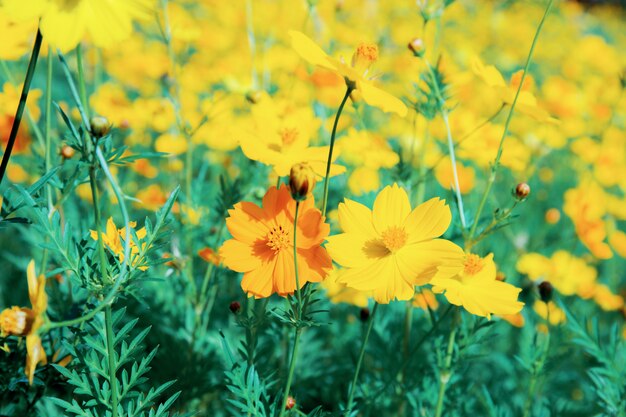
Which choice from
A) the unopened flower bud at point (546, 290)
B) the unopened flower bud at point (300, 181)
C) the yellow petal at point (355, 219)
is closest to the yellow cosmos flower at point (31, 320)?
the unopened flower bud at point (300, 181)

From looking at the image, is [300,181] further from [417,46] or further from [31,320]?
[417,46]

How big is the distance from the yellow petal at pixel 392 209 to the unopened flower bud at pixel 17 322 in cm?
51

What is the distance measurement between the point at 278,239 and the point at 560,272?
127cm

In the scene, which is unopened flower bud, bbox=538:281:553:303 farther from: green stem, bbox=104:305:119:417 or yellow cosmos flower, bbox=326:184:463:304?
green stem, bbox=104:305:119:417

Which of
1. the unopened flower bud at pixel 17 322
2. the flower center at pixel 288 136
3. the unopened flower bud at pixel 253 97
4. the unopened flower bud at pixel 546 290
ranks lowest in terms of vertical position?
the unopened flower bud at pixel 546 290

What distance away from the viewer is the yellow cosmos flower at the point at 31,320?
59 centimetres

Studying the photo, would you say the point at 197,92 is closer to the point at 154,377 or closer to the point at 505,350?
the point at 154,377

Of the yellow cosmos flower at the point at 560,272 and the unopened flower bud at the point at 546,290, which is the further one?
the yellow cosmos flower at the point at 560,272

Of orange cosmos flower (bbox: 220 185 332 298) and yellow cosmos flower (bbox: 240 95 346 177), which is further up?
yellow cosmos flower (bbox: 240 95 346 177)

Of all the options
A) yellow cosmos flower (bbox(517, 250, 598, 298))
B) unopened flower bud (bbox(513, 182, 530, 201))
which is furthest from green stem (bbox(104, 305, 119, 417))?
yellow cosmos flower (bbox(517, 250, 598, 298))

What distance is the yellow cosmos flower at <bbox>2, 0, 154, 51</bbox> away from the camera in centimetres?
57

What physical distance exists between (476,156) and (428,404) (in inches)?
25.1

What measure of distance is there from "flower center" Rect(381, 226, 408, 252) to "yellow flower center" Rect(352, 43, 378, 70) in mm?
264

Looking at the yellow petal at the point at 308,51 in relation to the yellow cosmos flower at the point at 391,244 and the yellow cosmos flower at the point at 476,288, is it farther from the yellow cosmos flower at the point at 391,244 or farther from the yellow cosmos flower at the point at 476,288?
the yellow cosmos flower at the point at 476,288
